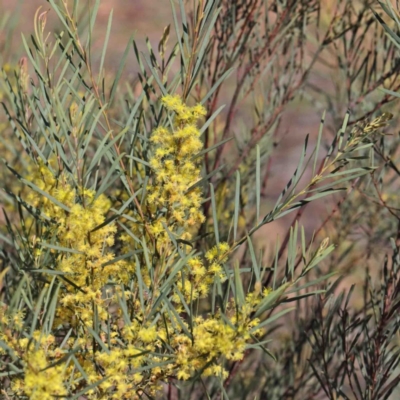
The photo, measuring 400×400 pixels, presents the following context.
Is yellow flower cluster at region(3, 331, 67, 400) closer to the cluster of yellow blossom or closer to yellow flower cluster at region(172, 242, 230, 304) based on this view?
the cluster of yellow blossom

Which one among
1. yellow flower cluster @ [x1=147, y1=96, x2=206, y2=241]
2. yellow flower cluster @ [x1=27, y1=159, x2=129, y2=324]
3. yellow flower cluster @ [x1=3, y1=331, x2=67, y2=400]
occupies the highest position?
yellow flower cluster @ [x1=147, y1=96, x2=206, y2=241]

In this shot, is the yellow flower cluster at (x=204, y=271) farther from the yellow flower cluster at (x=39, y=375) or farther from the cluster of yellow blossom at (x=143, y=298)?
the yellow flower cluster at (x=39, y=375)

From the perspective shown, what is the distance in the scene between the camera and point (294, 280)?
376 millimetres

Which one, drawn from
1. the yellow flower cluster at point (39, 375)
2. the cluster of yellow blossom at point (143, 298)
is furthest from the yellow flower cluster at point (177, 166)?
the yellow flower cluster at point (39, 375)

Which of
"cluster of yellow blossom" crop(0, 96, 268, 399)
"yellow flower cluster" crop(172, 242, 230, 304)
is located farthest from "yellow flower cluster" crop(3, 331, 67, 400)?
"yellow flower cluster" crop(172, 242, 230, 304)

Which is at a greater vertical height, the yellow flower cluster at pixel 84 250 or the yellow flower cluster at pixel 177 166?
the yellow flower cluster at pixel 177 166

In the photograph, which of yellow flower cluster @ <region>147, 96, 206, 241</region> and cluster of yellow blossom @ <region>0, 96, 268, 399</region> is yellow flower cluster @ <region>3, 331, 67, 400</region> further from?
yellow flower cluster @ <region>147, 96, 206, 241</region>

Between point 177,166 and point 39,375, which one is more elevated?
point 177,166

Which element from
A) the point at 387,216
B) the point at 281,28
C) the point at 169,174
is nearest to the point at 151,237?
the point at 169,174

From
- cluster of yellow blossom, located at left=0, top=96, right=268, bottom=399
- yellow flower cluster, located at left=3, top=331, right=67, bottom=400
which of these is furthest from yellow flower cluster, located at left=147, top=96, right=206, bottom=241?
yellow flower cluster, located at left=3, top=331, right=67, bottom=400

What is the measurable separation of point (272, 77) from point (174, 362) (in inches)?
28.0

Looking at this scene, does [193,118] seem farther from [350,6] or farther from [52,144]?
[350,6]

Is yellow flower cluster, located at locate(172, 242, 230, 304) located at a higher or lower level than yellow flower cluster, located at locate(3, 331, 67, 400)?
higher

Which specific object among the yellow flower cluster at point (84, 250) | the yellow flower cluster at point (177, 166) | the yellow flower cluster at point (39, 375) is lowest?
the yellow flower cluster at point (39, 375)
